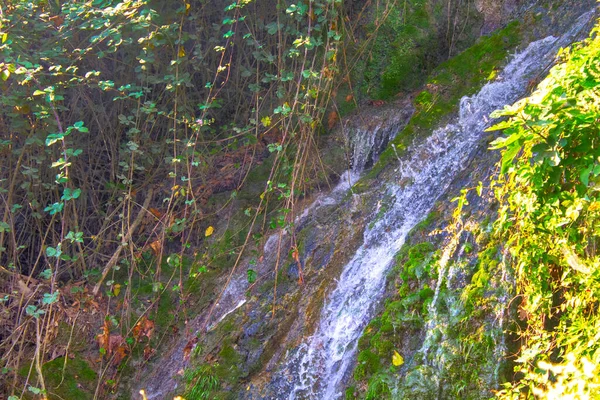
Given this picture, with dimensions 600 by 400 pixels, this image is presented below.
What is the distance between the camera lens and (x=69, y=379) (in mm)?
5230

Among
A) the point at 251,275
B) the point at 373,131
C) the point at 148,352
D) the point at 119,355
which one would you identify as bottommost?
the point at 148,352

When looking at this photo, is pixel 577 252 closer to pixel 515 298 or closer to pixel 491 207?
pixel 515 298

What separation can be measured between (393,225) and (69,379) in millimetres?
2997

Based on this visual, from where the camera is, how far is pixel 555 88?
2.79 meters

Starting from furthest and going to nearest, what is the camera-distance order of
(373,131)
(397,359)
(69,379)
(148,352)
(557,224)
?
(373,131)
(148,352)
(69,379)
(397,359)
(557,224)

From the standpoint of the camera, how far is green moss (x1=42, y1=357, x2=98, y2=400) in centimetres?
512

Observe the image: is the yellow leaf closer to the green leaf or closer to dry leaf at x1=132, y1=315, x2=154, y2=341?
the green leaf

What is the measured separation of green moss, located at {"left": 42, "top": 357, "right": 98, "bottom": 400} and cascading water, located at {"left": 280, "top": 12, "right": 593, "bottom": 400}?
6.35 feet

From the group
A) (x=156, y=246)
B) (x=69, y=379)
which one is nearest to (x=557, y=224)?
(x=156, y=246)

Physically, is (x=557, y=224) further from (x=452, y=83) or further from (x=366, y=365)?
(x=452, y=83)

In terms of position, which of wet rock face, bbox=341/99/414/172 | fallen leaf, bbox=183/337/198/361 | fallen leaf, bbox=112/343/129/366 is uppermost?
wet rock face, bbox=341/99/414/172

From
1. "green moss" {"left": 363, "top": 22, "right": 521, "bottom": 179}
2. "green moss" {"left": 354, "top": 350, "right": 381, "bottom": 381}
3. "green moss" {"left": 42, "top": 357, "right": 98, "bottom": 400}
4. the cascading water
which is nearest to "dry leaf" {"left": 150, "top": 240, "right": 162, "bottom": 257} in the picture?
"green moss" {"left": 42, "top": 357, "right": 98, "bottom": 400}

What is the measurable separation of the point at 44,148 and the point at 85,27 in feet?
3.87

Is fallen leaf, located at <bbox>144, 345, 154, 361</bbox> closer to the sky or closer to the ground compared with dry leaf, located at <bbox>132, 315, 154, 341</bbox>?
closer to the ground
